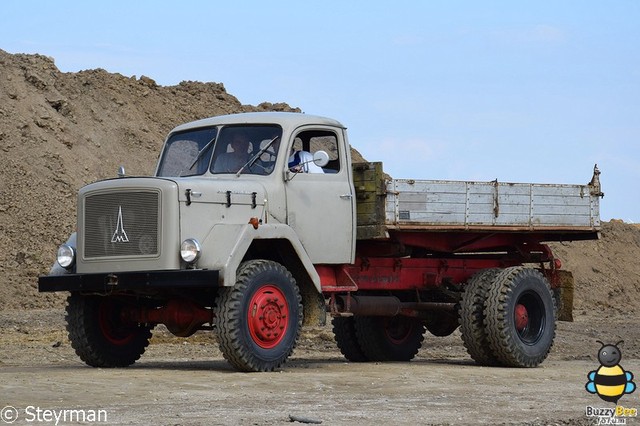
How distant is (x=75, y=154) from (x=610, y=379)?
27807mm

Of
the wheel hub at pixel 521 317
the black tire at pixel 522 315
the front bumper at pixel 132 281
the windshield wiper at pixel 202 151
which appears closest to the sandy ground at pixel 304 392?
the black tire at pixel 522 315

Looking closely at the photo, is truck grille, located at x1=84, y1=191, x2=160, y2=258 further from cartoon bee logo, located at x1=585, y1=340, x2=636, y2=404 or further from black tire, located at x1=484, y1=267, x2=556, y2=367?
black tire, located at x1=484, y1=267, x2=556, y2=367

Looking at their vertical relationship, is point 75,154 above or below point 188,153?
above

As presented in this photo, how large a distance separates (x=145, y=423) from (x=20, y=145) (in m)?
28.3

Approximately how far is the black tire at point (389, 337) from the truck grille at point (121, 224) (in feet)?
17.0

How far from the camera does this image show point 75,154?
124 ft

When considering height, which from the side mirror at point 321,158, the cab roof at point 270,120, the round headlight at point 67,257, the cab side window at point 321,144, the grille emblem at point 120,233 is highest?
the cab roof at point 270,120

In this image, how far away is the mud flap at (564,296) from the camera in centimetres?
1778

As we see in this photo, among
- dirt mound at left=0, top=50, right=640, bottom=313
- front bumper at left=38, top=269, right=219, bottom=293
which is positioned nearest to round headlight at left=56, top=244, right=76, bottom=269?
front bumper at left=38, top=269, right=219, bottom=293

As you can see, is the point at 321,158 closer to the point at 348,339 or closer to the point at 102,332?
the point at 102,332

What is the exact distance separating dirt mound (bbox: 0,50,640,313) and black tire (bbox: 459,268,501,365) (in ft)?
51.0

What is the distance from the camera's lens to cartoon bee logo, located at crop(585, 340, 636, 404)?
11391 mm

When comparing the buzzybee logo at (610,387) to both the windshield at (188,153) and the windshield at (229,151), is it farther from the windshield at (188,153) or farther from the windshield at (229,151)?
the windshield at (188,153)

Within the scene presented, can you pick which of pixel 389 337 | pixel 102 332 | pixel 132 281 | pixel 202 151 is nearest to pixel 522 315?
pixel 389 337
